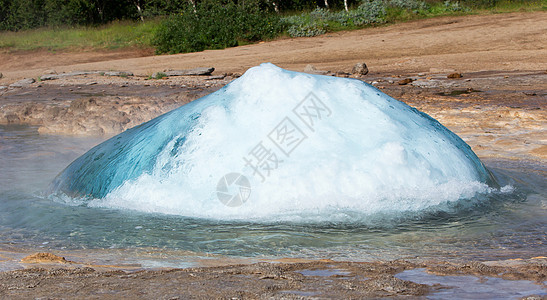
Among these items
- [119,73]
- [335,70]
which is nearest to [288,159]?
[335,70]

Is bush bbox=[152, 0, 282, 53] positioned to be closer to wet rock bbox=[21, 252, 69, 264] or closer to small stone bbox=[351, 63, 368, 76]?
small stone bbox=[351, 63, 368, 76]

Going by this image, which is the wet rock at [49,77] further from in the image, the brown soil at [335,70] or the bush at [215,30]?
the bush at [215,30]

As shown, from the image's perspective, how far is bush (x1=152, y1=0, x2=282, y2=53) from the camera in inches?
688

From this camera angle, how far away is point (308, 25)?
17.7m

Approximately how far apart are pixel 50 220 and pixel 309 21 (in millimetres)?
15905

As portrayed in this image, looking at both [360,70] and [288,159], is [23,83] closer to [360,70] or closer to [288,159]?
A: [360,70]

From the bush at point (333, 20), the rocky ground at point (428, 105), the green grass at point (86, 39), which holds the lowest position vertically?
the rocky ground at point (428, 105)

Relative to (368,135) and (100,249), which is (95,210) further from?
(368,135)

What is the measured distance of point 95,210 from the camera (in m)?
3.38

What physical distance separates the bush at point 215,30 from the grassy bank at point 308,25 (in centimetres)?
53

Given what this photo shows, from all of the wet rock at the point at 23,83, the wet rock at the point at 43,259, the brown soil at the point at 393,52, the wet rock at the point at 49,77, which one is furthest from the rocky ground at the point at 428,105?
the wet rock at the point at 43,259

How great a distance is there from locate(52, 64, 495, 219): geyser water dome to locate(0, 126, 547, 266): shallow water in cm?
11

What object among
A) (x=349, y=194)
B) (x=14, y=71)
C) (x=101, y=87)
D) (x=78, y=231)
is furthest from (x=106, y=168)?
(x=14, y=71)

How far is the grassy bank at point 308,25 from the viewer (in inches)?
680
